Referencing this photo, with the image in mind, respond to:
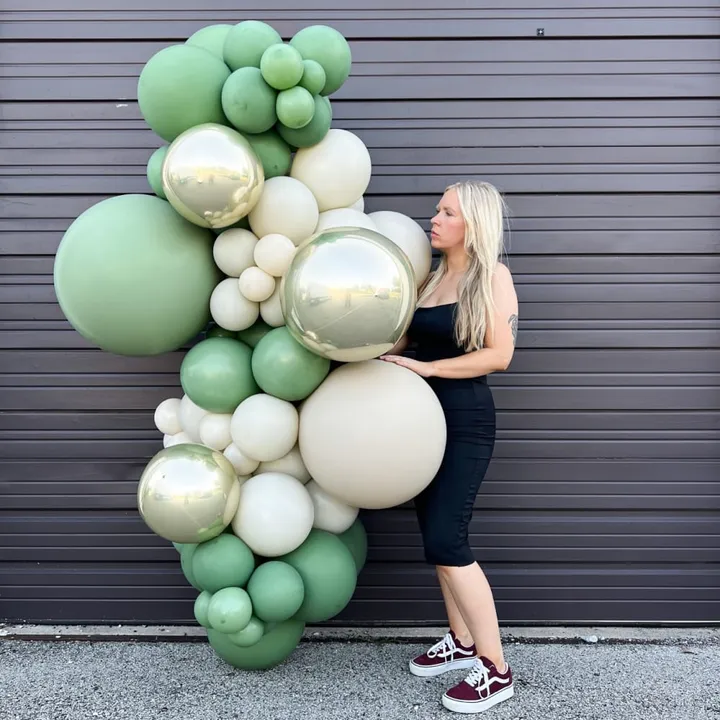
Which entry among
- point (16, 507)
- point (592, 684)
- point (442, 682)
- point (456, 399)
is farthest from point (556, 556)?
point (16, 507)

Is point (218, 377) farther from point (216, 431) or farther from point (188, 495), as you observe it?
point (188, 495)

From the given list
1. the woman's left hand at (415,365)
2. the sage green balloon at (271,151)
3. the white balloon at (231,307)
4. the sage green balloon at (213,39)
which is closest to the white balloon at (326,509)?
the woman's left hand at (415,365)

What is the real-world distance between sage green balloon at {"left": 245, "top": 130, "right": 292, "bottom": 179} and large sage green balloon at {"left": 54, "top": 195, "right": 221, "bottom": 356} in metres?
0.31

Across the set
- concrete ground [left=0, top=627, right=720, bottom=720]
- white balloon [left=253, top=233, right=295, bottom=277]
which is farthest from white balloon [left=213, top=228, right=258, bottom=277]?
concrete ground [left=0, top=627, right=720, bottom=720]

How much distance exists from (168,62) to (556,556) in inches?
94.3

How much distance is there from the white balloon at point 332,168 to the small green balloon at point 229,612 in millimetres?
1260

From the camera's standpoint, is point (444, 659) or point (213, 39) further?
point (444, 659)

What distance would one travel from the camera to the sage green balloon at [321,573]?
2.15m

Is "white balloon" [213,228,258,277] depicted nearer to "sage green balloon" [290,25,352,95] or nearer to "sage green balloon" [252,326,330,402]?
"sage green balloon" [252,326,330,402]

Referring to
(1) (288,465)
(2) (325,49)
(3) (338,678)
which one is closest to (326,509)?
(1) (288,465)

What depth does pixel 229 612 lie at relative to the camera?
197 centimetres

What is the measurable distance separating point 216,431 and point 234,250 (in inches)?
22.6

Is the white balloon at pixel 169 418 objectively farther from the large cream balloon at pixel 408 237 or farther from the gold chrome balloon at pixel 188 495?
the large cream balloon at pixel 408 237

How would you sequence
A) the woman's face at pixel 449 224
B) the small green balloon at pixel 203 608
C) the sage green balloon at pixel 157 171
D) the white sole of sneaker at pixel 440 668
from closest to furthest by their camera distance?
the small green balloon at pixel 203 608, the sage green balloon at pixel 157 171, the woman's face at pixel 449 224, the white sole of sneaker at pixel 440 668
